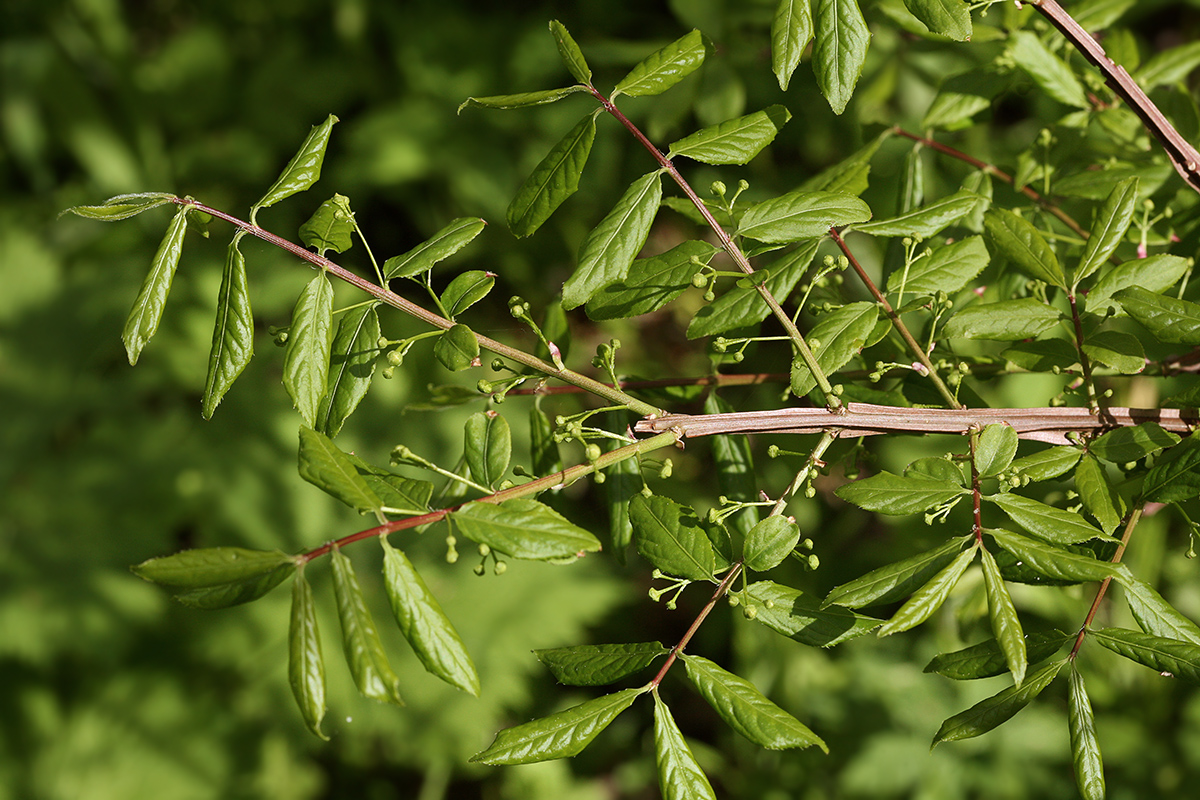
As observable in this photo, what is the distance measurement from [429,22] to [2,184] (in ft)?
7.61

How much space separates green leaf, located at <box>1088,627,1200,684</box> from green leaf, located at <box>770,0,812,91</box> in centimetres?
74

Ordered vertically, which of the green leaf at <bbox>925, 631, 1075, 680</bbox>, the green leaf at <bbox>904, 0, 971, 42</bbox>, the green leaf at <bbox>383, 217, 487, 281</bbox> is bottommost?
the green leaf at <bbox>925, 631, 1075, 680</bbox>

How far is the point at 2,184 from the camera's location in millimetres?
4098

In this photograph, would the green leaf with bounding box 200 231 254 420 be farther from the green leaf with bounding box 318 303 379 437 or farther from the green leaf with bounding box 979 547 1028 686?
the green leaf with bounding box 979 547 1028 686

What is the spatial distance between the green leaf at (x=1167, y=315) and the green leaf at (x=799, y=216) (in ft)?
1.08

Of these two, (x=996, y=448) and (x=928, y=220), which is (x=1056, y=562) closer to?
(x=996, y=448)

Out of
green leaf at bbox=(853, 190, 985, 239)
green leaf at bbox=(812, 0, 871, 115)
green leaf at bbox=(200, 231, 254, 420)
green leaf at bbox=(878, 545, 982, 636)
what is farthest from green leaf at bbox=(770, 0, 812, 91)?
green leaf at bbox=(200, 231, 254, 420)

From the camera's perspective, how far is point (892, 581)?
3.18 feet

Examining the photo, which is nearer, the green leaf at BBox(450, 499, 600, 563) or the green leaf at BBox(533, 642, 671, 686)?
the green leaf at BBox(450, 499, 600, 563)

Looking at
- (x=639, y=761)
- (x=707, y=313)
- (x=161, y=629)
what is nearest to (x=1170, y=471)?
(x=707, y=313)

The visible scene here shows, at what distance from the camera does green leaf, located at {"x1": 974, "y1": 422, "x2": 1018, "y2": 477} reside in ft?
3.29

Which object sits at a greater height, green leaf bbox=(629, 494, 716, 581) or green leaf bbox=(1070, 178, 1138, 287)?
green leaf bbox=(1070, 178, 1138, 287)

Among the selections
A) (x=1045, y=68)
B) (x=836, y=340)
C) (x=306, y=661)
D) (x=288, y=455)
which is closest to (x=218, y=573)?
(x=306, y=661)

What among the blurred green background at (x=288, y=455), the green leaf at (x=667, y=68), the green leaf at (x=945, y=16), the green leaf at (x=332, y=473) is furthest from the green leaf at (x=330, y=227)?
the blurred green background at (x=288, y=455)
